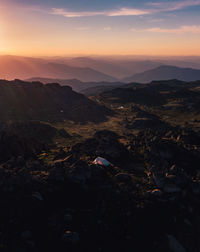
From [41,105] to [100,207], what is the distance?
132643mm

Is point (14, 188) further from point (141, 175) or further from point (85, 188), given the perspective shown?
point (141, 175)

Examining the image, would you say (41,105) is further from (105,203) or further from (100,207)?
(100,207)

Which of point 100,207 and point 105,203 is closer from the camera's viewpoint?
point 100,207

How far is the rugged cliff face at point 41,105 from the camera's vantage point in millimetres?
134250

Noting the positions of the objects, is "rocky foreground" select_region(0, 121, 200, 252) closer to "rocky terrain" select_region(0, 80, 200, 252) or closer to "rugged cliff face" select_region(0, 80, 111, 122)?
"rocky terrain" select_region(0, 80, 200, 252)

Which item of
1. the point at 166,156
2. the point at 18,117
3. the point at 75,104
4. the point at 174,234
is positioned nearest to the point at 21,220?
the point at 174,234

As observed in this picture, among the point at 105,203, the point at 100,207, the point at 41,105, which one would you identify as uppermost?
the point at 105,203

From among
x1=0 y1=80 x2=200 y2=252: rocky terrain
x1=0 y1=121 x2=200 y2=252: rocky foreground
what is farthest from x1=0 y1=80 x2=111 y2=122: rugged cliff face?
x1=0 y1=121 x2=200 y2=252: rocky foreground

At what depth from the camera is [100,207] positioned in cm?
2677

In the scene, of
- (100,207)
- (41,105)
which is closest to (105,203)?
(100,207)

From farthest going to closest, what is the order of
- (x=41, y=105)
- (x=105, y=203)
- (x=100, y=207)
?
1. (x=41, y=105)
2. (x=105, y=203)
3. (x=100, y=207)

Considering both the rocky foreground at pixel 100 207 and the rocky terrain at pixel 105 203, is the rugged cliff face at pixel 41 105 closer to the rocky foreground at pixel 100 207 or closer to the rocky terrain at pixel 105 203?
the rocky terrain at pixel 105 203

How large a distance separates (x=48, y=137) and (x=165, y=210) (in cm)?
6549

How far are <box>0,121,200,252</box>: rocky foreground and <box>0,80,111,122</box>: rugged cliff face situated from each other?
98.7 meters
